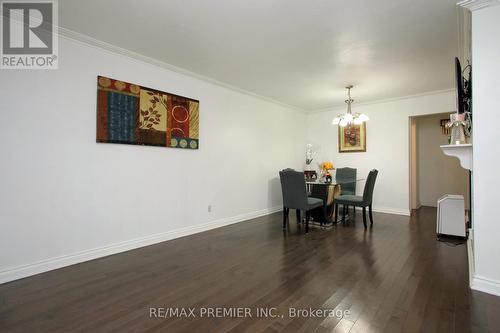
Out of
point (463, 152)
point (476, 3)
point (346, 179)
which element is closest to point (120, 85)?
point (476, 3)

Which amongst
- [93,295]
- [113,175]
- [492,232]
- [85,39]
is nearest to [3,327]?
[93,295]

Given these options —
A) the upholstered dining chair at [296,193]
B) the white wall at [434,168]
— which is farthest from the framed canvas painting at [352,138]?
the upholstered dining chair at [296,193]

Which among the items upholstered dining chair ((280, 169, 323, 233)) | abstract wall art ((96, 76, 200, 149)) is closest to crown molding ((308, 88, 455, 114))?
upholstered dining chair ((280, 169, 323, 233))

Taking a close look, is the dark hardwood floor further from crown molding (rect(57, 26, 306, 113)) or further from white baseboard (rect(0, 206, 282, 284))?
crown molding (rect(57, 26, 306, 113))

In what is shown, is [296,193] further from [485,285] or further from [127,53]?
[127,53]

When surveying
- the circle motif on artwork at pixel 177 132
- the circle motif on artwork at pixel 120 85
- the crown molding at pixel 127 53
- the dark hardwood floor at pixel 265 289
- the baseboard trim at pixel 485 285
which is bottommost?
the dark hardwood floor at pixel 265 289

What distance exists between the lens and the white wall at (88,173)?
7.52 ft

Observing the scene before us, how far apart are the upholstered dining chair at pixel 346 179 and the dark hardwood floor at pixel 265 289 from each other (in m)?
1.92

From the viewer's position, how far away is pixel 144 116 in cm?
318

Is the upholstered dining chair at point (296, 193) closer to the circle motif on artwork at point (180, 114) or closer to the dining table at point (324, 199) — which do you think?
the dining table at point (324, 199)

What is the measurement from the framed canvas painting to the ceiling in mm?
1624

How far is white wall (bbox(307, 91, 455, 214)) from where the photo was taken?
4.85 metres

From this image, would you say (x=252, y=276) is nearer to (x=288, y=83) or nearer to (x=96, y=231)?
(x=96, y=231)

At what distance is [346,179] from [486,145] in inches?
133
